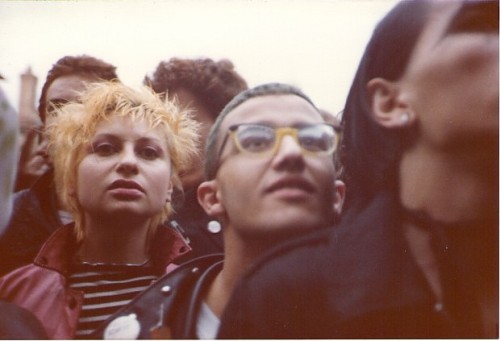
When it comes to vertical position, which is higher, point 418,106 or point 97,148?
point 418,106

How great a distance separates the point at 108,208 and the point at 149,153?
318 mm

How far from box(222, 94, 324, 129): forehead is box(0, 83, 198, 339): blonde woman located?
25 cm

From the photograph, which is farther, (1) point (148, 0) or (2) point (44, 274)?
(1) point (148, 0)

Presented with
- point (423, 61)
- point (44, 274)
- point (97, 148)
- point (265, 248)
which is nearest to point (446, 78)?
point (423, 61)

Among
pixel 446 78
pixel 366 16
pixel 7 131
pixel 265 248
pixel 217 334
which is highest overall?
pixel 366 16

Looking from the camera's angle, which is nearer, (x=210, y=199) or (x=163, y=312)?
(x=163, y=312)

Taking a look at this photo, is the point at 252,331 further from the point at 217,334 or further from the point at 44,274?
the point at 44,274

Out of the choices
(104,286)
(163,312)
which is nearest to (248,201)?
(163,312)

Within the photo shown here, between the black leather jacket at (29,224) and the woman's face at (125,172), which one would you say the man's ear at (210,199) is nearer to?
the woman's face at (125,172)

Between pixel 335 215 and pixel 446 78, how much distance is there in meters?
0.80

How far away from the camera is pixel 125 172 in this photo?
3.15 meters

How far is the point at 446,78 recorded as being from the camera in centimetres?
312

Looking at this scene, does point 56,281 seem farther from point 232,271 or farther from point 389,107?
point 389,107

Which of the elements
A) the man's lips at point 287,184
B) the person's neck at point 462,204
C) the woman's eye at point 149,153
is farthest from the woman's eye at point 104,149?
the person's neck at point 462,204
